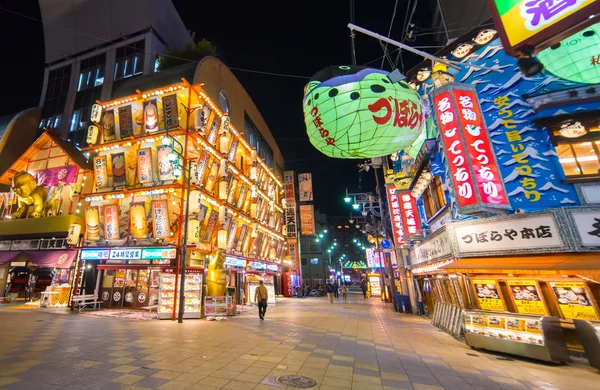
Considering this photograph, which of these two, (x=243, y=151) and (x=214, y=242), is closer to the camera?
(x=214, y=242)

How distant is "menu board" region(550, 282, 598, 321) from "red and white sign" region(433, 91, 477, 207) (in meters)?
3.61

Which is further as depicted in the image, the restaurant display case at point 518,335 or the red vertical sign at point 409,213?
the red vertical sign at point 409,213

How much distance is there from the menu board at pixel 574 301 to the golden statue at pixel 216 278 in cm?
1465

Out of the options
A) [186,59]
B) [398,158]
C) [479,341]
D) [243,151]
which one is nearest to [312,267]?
[243,151]

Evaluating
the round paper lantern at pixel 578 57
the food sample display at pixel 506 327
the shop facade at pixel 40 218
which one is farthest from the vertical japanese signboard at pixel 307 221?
the round paper lantern at pixel 578 57

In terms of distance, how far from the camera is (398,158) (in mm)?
19578

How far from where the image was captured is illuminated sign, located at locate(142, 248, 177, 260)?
1521 centimetres

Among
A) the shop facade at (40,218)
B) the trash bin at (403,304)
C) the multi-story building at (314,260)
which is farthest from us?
the multi-story building at (314,260)

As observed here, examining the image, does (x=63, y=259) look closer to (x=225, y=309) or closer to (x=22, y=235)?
(x=22, y=235)

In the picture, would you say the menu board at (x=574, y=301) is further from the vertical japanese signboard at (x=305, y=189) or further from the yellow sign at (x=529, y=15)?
the vertical japanese signboard at (x=305, y=189)

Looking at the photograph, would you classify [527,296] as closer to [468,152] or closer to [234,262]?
[468,152]

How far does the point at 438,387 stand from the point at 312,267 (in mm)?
53212

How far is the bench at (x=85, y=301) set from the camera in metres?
15.9

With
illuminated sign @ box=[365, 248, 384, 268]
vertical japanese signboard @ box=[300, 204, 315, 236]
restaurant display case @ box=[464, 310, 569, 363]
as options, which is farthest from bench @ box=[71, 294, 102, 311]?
illuminated sign @ box=[365, 248, 384, 268]
